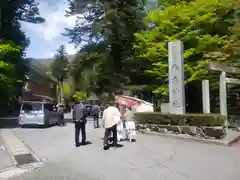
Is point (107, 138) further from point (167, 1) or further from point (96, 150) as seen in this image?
point (167, 1)

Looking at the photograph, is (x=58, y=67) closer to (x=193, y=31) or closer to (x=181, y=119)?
(x=193, y=31)

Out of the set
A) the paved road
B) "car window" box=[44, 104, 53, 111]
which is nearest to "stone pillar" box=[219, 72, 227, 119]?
the paved road

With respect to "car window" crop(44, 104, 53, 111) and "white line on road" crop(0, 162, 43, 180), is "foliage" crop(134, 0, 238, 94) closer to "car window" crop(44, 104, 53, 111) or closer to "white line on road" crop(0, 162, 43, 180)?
"car window" crop(44, 104, 53, 111)

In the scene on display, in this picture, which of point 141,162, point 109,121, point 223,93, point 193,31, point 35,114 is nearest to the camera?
point 141,162

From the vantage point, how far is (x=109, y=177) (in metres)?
8.48

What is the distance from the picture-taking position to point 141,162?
33.6 feet

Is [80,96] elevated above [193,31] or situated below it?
below

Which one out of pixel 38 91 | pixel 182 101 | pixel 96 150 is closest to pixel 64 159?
pixel 96 150

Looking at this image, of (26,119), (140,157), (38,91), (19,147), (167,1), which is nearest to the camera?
(140,157)

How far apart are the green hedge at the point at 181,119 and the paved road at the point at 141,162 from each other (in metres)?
1.57

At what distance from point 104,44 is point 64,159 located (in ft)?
87.7

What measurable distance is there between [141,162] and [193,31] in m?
17.4

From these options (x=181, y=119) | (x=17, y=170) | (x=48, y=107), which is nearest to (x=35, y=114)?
(x=48, y=107)

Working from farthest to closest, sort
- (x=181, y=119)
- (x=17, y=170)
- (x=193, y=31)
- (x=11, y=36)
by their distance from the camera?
1. (x=11, y=36)
2. (x=193, y=31)
3. (x=181, y=119)
4. (x=17, y=170)
